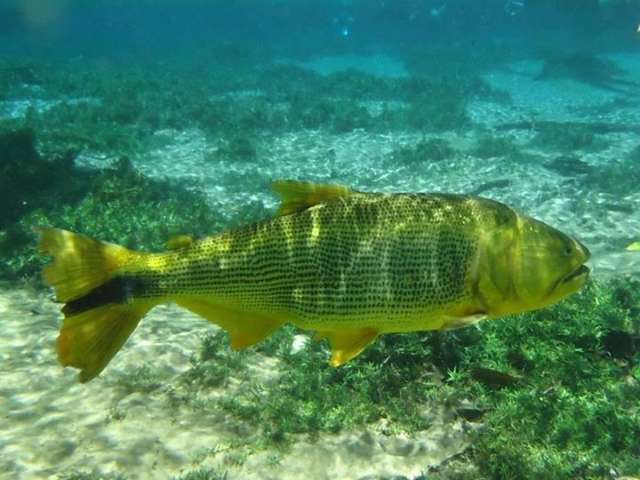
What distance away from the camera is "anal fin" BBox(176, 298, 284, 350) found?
9.54 ft

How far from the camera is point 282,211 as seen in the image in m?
3.01

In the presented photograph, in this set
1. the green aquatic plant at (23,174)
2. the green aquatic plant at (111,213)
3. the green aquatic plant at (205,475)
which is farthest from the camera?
the green aquatic plant at (23,174)

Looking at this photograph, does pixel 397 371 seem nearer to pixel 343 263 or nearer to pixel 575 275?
pixel 343 263

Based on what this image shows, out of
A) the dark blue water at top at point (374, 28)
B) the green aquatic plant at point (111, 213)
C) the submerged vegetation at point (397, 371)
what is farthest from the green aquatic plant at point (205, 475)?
the dark blue water at top at point (374, 28)

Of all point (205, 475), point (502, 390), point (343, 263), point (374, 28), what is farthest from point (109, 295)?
point (374, 28)

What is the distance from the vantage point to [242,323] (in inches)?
115

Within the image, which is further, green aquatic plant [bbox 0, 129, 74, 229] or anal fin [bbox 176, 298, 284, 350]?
green aquatic plant [bbox 0, 129, 74, 229]

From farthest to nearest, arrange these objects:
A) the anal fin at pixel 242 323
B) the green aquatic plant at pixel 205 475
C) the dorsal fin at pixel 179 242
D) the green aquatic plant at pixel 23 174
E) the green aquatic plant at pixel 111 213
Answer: the green aquatic plant at pixel 23 174 < the green aquatic plant at pixel 111 213 < the green aquatic plant at pixel 205 475 < the dorsal fin at pixel 179 242 < the anal fin at pixel 242 323

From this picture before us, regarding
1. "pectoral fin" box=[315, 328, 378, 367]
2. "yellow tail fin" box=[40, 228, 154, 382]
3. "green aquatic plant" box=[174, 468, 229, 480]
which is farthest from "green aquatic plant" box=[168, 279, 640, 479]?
"yellow tail fin" box=[40, 228, 154, 382]

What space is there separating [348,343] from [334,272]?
0.39 metres

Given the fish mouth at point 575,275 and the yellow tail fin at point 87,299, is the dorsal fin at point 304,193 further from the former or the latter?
the fish mouth at point 575,275

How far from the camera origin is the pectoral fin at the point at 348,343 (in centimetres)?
274

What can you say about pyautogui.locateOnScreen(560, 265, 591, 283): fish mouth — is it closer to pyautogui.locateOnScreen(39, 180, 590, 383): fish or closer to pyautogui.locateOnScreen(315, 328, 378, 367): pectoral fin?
pyautogui.locateOnScreen(39, 180, 590, 383): fish

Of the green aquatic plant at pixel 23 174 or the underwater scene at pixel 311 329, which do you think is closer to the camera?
the underwater scene at pixel 311 329
